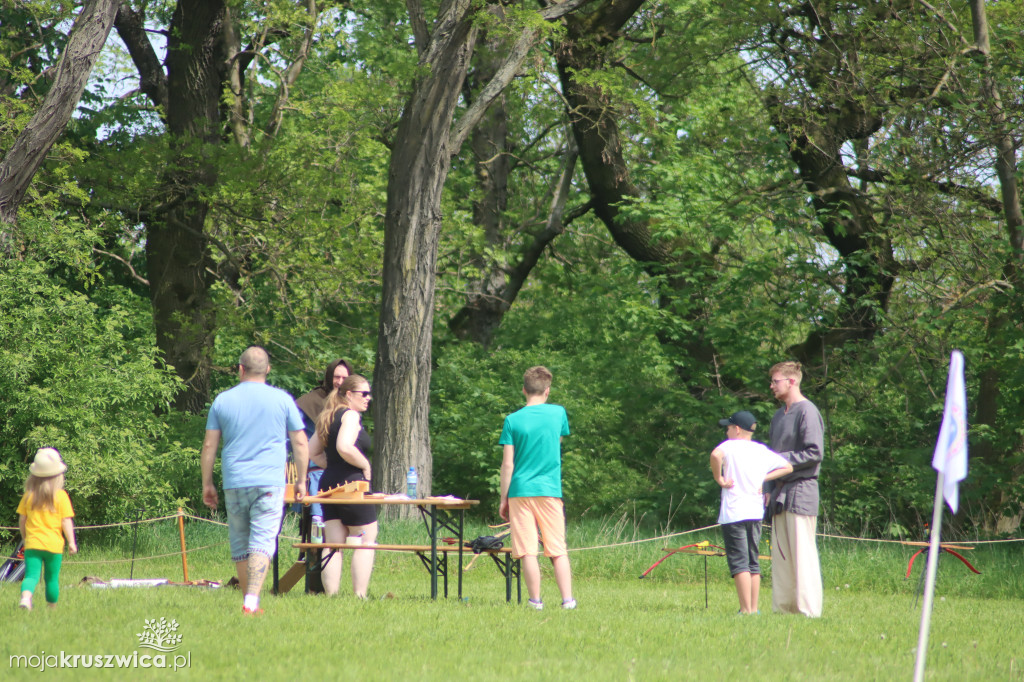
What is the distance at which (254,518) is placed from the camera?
6.51m

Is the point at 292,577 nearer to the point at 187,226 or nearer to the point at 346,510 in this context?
the point at 346,510

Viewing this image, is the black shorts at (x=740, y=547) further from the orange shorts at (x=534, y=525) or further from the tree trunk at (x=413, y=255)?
the tree trunk at (x=413, y=255)

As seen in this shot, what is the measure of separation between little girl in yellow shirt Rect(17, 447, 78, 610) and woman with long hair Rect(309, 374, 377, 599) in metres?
1.93

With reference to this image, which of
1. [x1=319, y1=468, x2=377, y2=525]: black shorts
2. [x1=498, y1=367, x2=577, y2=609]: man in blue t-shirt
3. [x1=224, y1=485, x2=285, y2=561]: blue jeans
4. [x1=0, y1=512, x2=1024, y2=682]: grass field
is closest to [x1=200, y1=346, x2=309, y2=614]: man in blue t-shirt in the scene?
[x1=224, y1=485, x2=285, y2=561]: blue jeans

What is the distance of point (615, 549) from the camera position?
1245cm

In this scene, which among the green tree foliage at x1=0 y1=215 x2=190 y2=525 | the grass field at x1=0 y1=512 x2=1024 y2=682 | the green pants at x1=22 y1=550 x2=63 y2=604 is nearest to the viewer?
the grass field at x1=0 y1=512 x2=1024 y2=682

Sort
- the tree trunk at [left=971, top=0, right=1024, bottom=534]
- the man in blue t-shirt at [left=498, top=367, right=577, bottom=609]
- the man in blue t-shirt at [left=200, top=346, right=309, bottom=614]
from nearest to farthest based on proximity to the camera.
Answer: the man in blue t-shirt at [left=200, top=346, right=309, bottom=614] < the man in blue t-shirt at [left=498, top=367, right=577, bottom=609] < the tree trunk at [left=971, top=0, right=1024, bottom=534]

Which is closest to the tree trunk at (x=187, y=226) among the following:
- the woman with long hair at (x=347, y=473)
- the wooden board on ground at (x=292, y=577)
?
the wooden board on ground at (x=292, y=577)

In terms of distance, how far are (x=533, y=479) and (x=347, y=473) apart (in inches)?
59.7

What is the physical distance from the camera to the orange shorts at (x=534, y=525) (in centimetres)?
735

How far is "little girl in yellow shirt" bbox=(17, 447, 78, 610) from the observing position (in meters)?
6.62

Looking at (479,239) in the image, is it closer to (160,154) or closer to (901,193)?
(160,154)

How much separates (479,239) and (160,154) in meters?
7.88

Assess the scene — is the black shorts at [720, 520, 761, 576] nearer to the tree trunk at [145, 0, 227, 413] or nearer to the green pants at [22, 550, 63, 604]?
the green pants at [22, 550, 63, 604]
